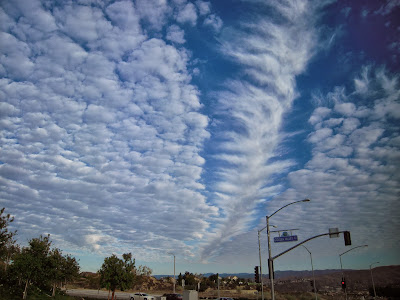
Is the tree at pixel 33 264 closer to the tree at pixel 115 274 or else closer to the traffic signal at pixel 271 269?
the tree at pixel 115 274

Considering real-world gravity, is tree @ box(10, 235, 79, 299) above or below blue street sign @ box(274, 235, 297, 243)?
below

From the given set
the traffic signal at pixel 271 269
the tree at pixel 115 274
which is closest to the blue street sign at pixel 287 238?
the traffic signal at pixel 271 269

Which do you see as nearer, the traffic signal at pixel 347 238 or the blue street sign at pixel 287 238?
the traffic signal at pixel 347 238

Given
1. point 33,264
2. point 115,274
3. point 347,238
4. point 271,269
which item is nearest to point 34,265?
point 33,264

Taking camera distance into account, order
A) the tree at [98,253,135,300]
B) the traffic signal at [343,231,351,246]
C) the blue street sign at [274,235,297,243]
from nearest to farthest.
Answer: the traffic signal at [343,231,351,246], the blue street sign at [274,235,297,243], the tree at [98,253,135,300]

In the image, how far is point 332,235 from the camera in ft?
92.4

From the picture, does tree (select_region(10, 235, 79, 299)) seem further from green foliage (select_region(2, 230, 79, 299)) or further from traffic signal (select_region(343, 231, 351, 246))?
traffic signal (select_region(343, 231, 351, 246))

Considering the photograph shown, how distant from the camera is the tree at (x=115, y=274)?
1825 inches

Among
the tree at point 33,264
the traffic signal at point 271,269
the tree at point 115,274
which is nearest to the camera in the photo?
the traffic signal at point 271,269

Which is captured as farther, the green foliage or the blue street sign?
the green foliage

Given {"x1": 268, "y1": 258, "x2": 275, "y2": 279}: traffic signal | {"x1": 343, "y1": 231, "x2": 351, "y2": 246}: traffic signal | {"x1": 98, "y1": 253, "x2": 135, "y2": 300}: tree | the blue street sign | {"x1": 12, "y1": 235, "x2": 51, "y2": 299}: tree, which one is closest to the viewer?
{"x1": 343, "y1": 231, "x2": 351, "y2": 246}: traffic signal

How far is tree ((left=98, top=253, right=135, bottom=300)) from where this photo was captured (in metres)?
46.3

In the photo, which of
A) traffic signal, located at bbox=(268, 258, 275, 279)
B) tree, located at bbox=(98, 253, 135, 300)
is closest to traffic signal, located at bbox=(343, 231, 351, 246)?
traffic signal, located at bbox=(268, 258, 275, 279)

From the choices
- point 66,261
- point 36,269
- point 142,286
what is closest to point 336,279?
point 142,286
